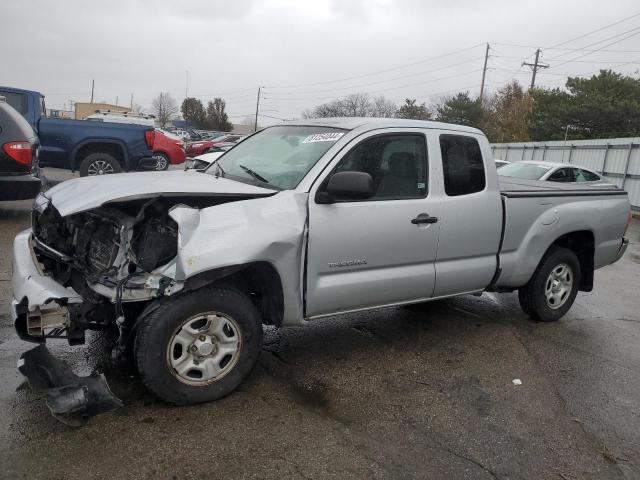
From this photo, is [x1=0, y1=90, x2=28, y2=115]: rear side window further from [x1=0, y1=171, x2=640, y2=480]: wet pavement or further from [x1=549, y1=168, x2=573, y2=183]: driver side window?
[x1=549, y1=168, x2=573, y2=183]: driver side window

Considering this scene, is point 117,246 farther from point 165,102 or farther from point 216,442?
point 165,102

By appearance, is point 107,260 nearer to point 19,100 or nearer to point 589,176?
point 19,100

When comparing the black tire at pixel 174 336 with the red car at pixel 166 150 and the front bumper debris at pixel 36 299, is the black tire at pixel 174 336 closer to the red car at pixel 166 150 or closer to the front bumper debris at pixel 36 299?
the front bumper debris at pixel 36 299

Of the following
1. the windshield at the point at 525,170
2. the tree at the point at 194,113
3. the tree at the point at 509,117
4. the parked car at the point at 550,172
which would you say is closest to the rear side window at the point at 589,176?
the parked car at the point at 550,172

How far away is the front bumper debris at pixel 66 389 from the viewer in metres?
2.95

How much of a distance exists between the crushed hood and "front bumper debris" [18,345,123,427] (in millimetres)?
906

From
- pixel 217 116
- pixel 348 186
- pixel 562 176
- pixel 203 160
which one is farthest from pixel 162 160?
pixel 217 116

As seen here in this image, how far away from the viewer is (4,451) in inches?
110

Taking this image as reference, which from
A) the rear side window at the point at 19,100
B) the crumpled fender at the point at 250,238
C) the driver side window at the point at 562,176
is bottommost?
the crumpled fender at the point at 250,238

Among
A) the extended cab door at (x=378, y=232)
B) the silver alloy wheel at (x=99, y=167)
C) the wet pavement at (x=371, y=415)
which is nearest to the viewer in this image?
the wet pavement at (x=371, y=415)

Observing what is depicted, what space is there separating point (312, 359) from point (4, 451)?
2.16 m

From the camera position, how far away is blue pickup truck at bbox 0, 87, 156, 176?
1122 cm

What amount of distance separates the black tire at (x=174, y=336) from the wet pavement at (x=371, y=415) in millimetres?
124

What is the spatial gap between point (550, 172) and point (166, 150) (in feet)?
32.6
